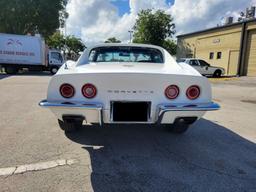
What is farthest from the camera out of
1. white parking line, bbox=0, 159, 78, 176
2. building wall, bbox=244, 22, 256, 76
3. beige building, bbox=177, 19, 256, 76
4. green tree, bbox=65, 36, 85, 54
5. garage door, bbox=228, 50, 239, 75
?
green tree, bbox=65, 36, 85, 54

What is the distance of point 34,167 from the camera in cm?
290

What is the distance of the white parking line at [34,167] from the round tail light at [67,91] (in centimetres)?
87

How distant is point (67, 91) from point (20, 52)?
19.6 meters

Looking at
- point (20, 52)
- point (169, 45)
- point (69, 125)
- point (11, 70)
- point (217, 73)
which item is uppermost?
point (169, 45)

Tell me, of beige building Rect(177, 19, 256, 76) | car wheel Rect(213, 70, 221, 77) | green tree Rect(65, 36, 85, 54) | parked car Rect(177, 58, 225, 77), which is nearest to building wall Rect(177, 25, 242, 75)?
beige building Rect(177, 19, 256, 76)

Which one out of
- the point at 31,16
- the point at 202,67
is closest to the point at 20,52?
the point at 31,16

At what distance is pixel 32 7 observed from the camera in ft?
85.8

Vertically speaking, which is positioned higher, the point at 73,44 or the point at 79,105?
the point at 73,44

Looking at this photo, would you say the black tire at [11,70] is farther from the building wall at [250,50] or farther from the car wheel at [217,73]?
the building wall at [250,50]

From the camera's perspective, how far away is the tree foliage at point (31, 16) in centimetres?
2528

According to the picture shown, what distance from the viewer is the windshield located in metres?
4.40

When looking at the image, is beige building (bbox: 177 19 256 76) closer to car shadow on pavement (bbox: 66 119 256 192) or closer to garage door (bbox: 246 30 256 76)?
garage door (bbox: 246 30 256 76)

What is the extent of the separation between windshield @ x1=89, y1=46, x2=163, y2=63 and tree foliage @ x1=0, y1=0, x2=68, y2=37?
25279 mm

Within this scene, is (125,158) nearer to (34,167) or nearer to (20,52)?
(34,167)
